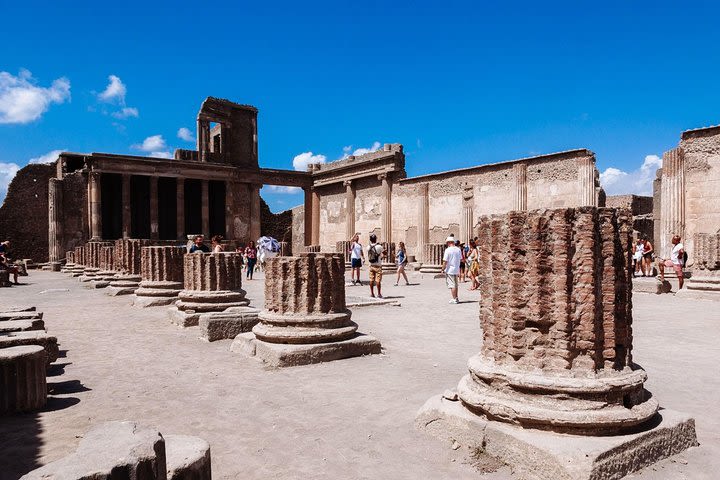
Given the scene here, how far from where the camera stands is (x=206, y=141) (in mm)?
29484

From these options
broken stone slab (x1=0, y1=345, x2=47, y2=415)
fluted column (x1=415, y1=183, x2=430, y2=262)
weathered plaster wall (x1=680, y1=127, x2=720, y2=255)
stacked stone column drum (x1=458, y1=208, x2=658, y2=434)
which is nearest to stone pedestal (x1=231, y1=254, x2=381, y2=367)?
broken stone slab (x1=0, y1=345, x2=47, y2=415)

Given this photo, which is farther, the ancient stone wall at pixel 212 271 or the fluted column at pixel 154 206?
the fluted column at pixel 154 206

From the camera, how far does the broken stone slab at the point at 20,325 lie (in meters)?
5.26

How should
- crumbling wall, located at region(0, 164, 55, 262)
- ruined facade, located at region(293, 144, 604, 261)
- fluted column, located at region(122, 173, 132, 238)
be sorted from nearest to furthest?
ruined facade, located at region(293, 144, 604, 261)
fluted column, located at region(122, 173, 132, 238)
crumbling wall, located at region(0, 164, 55, 262)

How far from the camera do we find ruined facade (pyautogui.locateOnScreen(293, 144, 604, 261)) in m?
17.4

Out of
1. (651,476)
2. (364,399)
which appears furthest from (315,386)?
(651,476)

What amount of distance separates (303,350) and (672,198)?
14.3 meters

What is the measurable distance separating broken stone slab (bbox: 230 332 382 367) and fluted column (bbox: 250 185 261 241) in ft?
78.6

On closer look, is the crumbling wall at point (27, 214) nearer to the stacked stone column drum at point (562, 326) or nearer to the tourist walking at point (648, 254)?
the tourist walking at point (648, 254)

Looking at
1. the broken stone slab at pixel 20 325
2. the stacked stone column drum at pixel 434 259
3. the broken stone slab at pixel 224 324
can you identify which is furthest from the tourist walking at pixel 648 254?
the broken stone slab at pixel 20 325

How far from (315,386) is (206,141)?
90.0 ft

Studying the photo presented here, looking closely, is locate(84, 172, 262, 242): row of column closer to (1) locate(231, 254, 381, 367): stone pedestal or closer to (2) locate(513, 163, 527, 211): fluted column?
(2) locate(513, 163, 527, 211): fluted column

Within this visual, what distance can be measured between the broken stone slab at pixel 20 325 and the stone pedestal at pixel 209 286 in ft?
7.71

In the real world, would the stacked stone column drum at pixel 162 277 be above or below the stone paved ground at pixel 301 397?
above
